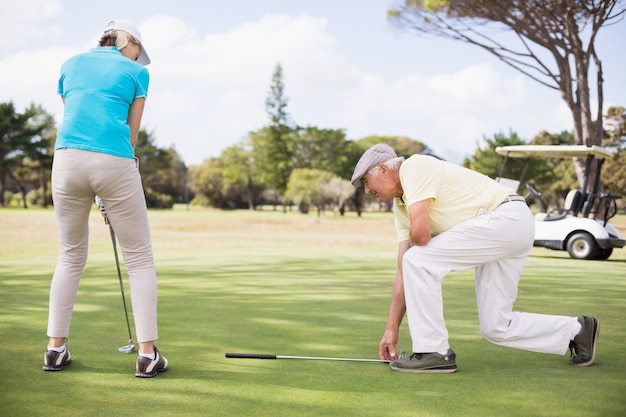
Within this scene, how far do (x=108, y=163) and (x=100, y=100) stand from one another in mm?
292

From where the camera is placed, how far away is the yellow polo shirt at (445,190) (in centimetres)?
346

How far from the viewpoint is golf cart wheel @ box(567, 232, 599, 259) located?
12656 mm

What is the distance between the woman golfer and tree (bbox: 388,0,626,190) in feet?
A: 59.9

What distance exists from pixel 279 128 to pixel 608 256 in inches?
2069

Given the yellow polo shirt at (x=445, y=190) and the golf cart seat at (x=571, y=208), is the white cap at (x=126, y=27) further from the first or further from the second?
the golf cart seat at (x=571, y=208)

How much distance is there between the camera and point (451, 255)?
3.50m

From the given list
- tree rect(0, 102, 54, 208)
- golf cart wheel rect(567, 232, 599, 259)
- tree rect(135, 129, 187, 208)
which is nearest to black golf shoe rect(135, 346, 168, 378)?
golf cart wheel rect(567, 232, 599, 259)

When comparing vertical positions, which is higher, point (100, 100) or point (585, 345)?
point (100, 100)

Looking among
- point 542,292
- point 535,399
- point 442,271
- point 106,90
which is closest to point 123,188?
point 106,90

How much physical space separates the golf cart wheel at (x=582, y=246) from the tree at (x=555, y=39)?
7.77 meters

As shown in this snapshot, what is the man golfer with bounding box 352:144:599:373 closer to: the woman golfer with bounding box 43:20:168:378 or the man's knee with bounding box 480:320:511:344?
the man's knee with bounding box 480:320:511:344

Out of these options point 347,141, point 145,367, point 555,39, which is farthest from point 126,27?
point 347,141

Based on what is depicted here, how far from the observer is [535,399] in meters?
2.99

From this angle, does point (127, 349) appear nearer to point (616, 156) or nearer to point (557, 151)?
point (557, 151)
